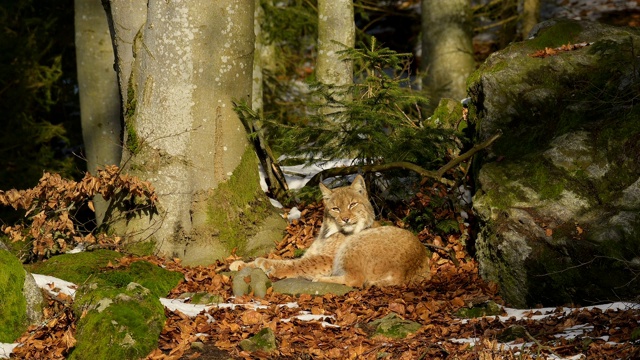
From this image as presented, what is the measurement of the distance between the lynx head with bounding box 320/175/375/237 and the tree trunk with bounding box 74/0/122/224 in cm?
468

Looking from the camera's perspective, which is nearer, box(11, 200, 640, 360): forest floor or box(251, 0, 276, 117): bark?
box(11, 200, 640, 360): forest floor

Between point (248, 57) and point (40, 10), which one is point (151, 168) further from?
point (40, 10)

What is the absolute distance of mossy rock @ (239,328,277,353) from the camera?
19.5 ft

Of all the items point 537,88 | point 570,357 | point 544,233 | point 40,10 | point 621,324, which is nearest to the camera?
point 570,357

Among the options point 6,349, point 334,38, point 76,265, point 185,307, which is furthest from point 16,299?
point 334,38

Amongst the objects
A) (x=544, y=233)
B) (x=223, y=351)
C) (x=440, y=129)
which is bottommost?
(x=223, y=351)

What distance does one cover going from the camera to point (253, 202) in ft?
30.7

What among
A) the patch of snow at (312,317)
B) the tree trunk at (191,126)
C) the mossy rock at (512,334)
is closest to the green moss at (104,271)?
A: the tree trunk at (191,126)

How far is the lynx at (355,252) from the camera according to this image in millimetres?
7844

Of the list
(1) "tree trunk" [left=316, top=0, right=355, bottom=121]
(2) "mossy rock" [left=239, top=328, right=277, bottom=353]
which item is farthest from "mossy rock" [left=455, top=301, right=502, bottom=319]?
(1) "tree trunk" [left=316, top=0, right=355, bottom=121]

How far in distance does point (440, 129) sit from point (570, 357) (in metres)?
3.91

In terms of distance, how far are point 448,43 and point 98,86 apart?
789 centimetres

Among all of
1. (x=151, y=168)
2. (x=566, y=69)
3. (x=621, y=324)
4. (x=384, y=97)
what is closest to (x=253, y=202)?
(x=151, y=168)

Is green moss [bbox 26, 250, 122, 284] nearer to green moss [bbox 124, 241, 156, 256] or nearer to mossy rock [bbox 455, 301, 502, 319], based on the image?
green moss [bbox 124, 241, 156, 256]
